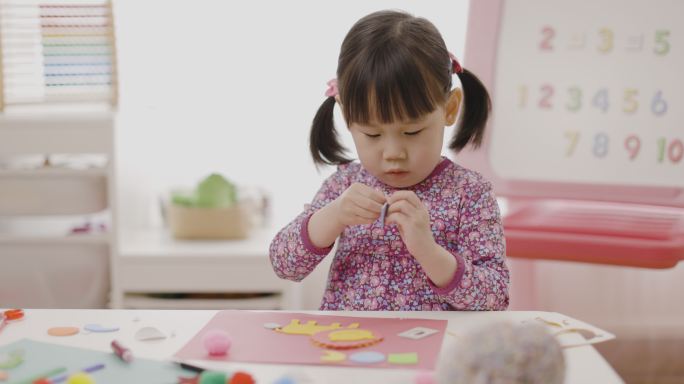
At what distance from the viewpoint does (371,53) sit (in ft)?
3.40

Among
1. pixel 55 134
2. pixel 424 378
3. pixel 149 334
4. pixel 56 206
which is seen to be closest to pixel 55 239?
pixel 56 206

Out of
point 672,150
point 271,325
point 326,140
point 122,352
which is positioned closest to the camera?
point 122,352

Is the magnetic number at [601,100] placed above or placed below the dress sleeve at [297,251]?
above

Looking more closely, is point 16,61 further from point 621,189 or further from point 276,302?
point 621,189

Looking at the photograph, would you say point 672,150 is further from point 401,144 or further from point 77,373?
point 77,373

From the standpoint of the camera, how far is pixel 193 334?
863mm

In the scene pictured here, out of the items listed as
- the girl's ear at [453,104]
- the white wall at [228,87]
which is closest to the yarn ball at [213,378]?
the girl's ear at [453,104]

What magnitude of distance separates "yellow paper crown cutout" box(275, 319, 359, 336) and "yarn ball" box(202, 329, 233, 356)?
73 mm

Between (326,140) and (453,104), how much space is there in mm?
200

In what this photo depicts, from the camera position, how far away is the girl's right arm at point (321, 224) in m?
1.00

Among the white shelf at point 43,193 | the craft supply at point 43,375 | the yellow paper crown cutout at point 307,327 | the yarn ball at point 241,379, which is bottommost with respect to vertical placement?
the white shelf at point 43,193

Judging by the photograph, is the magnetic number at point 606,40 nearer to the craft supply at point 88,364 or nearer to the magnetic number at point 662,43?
the magnetic number at point 662,43

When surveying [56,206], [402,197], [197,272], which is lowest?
[197,272]

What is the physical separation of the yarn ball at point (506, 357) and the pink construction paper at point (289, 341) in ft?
0.53
